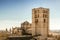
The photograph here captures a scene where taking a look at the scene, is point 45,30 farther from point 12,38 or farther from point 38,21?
point 12,38

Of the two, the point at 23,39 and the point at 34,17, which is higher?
the point at 34,17

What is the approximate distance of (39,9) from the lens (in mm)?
23656

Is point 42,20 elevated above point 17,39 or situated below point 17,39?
above

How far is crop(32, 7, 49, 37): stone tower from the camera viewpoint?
23.5 m

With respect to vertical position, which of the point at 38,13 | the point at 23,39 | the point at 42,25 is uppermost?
the point at 38,13

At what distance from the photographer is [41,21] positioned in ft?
77.8

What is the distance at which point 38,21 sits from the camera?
23828 mm

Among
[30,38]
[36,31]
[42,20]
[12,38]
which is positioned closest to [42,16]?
[42,20]

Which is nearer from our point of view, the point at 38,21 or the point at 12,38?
the point at 12,38

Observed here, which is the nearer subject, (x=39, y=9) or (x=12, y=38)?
(x=12, y=38)

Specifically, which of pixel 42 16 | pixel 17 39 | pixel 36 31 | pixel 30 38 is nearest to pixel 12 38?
pixel 17 39

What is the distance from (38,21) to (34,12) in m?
1.46

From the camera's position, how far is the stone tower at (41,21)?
23.5m

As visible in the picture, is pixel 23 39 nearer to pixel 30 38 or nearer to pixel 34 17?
pixel 30 38
